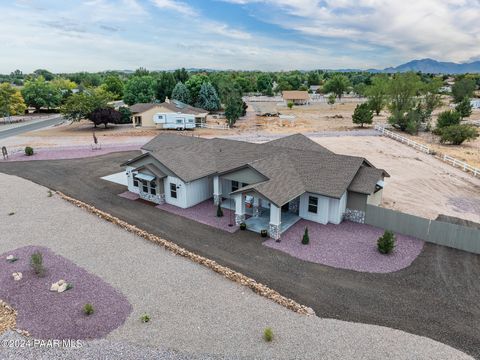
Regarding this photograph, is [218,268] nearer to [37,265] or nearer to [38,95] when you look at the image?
[37,265]

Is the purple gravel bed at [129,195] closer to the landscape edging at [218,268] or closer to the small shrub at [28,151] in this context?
the landscape edging at [218,268]

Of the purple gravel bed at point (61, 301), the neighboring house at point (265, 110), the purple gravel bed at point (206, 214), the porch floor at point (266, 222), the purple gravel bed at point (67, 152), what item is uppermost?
the neighboring house at point (265, 110)

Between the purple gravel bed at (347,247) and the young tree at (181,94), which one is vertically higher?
the young tree at (181,94)

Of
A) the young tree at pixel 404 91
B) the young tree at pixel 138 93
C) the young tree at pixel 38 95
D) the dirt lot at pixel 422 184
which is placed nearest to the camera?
the dirt lot at pixel 422 184

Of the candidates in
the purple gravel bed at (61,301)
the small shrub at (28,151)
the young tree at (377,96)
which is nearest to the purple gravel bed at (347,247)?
the purple gravel bed at (61,301)

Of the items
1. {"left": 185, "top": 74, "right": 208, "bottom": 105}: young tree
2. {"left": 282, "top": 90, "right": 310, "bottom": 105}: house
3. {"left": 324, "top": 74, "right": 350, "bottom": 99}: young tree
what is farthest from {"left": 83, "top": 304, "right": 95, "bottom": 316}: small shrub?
{"left": 324, "top": 74, "right": 350, "bottom": 99}: young tree

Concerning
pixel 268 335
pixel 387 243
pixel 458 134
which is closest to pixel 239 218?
pixel 387 243

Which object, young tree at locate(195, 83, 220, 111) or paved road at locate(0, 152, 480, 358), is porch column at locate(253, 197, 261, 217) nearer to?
paved road at locate(0, 152, 480, 358)
